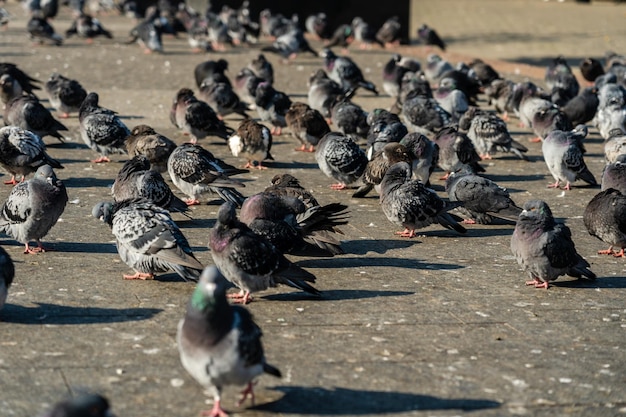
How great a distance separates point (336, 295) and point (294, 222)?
3.79ft

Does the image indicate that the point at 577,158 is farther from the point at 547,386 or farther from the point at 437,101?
the point at 547,386

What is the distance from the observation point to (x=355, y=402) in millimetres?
6617

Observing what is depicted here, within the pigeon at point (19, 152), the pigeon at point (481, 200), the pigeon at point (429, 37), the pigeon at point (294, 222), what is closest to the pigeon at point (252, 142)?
the pigeon at point (19, 152)

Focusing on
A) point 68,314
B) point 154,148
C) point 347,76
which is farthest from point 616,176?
Answer: point 347,76

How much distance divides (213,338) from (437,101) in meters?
12.4

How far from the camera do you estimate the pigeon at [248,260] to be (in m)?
8.38

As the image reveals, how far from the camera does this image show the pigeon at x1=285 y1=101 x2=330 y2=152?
613 inches

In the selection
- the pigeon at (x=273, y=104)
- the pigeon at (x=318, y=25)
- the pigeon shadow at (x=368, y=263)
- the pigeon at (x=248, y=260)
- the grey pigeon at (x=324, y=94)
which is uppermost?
the pigeon at (x=248, y=260)

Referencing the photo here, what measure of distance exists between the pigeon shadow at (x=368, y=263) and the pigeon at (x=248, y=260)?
52.4 inches

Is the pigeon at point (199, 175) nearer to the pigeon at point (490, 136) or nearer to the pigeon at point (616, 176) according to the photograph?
the pigeon at point (616, 176)

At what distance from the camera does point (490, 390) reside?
6.90 meters

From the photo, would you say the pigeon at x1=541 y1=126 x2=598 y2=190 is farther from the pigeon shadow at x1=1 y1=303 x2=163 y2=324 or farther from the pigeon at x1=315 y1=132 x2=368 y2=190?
the pigeon shadow at x1=1 y1=303 x2=163 y2=324

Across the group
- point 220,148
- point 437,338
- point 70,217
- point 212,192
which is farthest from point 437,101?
point 437,338

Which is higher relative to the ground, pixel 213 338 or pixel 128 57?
pixel 213 338
